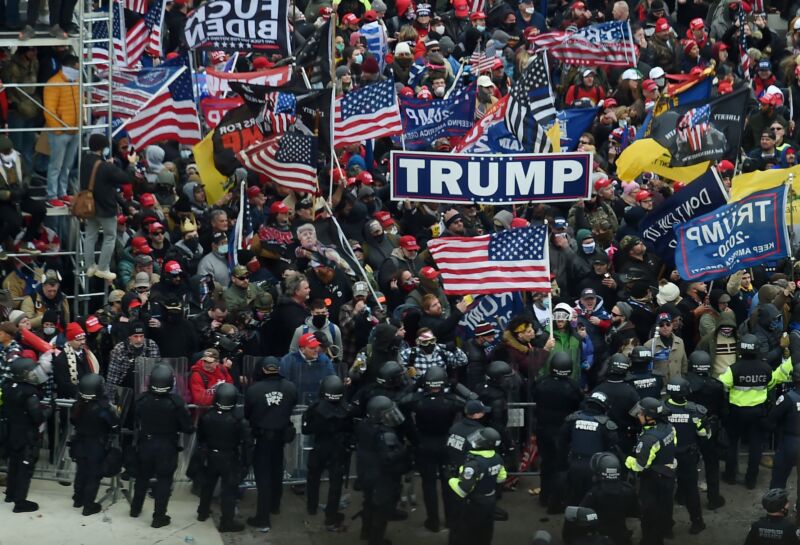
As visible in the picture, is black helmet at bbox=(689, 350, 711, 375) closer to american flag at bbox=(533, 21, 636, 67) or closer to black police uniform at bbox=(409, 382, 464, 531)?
black police uniform at bbox=(409, 382, 464, 531)

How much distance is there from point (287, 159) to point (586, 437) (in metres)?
6.22

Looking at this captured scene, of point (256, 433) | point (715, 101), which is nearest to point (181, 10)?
point (715, 101)

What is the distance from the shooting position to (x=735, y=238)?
22.7 metres

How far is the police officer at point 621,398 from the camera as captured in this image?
814 inches

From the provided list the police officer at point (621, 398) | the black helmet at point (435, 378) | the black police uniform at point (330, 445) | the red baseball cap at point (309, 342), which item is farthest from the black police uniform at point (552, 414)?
the red baseball cap at point (309, 342)

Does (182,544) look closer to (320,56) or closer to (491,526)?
(491,526)

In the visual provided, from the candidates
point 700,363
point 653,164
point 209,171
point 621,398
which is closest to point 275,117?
point 209,171

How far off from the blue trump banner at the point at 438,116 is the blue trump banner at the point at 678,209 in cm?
295

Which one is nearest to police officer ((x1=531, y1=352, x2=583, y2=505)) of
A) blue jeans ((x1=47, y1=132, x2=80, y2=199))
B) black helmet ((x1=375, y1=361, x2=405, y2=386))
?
black helmet ((x1=375, y1=361, x2=405, y2=386))

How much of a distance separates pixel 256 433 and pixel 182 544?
4.65 feet

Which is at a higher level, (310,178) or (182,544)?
(310,178)

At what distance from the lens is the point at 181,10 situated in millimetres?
31031

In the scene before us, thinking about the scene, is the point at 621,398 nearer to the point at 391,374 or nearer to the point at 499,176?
the point at 391,374

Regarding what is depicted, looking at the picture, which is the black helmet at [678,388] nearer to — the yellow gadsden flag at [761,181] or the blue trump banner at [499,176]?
the blue trump banner at [499,176]
